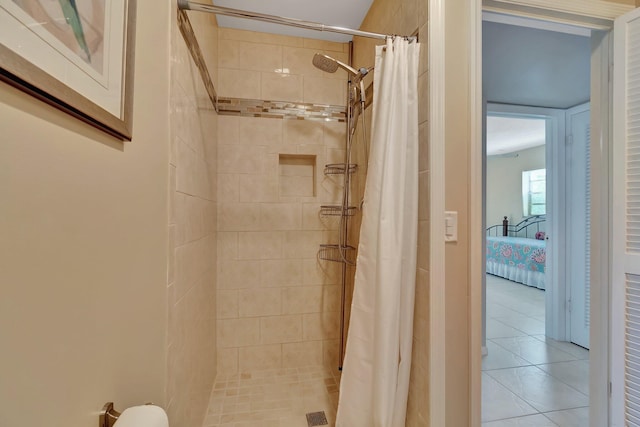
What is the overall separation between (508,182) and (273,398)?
772 cm

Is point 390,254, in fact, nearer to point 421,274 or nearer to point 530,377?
point 421,274

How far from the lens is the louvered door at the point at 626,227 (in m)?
1.17

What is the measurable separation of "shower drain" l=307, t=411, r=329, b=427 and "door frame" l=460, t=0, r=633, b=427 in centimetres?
86

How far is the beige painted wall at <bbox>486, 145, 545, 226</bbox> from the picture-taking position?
20.4ft

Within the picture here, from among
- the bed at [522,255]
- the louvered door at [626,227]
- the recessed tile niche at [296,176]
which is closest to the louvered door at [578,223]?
the louvered door at [626,227]

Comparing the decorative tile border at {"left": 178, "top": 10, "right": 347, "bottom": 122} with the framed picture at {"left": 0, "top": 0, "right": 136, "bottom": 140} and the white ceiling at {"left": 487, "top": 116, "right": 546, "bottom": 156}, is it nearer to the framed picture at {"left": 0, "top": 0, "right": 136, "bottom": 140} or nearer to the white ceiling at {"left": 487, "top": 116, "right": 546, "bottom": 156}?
the framed picture at {"left": 0, "top": 0, "right": 136, "bottom": 140}

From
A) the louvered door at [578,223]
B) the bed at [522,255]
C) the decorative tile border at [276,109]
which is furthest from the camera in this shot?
the bed at [522,255]

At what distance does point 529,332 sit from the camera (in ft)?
9.37

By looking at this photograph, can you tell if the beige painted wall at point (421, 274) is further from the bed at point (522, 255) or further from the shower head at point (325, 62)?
the bed at point (522, 255)

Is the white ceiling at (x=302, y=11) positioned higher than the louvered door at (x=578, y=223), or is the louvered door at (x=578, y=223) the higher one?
the white ceiling at (x=302, y=11)

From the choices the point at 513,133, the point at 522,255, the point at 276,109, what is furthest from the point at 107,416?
the point at 513,133

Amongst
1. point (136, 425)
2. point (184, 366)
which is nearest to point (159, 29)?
point (136, 425)

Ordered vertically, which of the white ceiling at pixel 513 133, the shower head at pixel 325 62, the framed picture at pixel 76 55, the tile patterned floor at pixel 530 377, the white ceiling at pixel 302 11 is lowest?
the tile patterned floor at pixel 530 377

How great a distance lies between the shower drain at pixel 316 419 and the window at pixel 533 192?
697 cm
